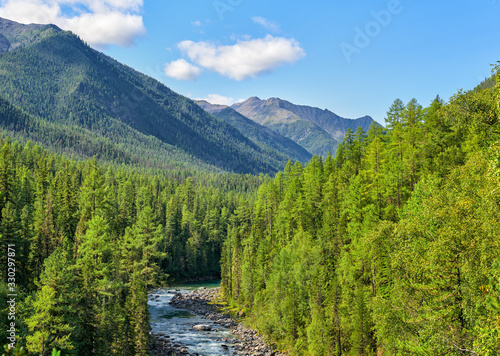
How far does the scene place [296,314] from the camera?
4806 cm

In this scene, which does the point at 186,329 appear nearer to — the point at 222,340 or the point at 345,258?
the point at 222,340

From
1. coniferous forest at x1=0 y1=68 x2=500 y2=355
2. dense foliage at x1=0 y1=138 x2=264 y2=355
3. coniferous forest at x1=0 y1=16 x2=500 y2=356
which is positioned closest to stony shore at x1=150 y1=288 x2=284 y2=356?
coniferous forest at x1=0 y1=16 x2=500 y2=356

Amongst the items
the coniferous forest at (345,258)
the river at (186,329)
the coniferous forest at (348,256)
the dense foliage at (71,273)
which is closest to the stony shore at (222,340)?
the river at (186,329)

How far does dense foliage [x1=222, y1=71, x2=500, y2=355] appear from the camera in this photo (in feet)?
54.2

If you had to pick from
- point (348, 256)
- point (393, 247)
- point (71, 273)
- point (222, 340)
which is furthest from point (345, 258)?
point (71, 273)

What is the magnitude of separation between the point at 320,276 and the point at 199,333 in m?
26.8

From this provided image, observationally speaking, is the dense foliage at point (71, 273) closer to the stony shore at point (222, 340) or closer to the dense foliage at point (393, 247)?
the stony shore at point (222, 340)

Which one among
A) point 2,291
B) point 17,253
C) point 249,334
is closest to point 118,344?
point 2,291

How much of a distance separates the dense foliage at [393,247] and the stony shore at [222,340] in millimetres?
2437

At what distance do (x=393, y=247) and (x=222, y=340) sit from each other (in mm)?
36632

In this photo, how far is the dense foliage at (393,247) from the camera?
54.2 feet

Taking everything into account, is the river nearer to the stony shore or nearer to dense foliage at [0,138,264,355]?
the stony shore

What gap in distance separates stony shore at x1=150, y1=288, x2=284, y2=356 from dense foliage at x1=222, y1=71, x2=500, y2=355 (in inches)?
96.0

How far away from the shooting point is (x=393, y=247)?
105 feet
